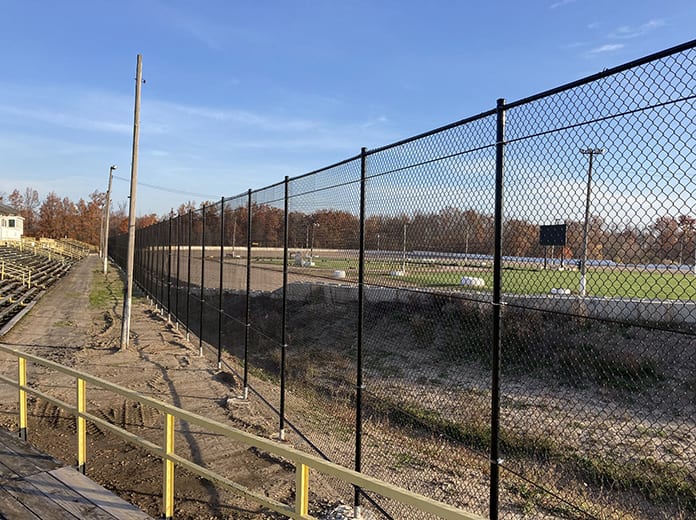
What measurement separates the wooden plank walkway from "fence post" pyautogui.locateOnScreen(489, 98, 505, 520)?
2696 millimetres

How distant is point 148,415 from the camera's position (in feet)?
24.5

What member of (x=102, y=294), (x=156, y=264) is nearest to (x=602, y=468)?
(x=156, y=264)

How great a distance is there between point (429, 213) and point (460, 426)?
6488 millimetres

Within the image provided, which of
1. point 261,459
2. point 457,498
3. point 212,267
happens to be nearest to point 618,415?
point 457,498

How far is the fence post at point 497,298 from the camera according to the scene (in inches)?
121

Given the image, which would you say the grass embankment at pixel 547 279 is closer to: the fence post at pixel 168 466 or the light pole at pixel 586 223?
the light pole at pixel 586 223

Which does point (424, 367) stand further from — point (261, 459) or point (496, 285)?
point (496, 285)

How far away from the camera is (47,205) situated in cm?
10862

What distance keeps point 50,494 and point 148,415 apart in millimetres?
3107

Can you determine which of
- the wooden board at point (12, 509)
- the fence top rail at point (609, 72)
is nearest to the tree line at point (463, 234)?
the fence top rail at point (609, 72)

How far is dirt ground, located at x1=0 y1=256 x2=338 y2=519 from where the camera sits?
5156mm

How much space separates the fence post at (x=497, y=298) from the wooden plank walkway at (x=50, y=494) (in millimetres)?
2696

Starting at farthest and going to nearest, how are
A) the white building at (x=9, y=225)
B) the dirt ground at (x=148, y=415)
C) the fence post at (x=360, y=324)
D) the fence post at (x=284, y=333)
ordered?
the white building at (x=9, y=225)
the fence post at (x=284, y=333)
the dirt ground at (x=148, y=415)
the fence post at (x=360, y=324)

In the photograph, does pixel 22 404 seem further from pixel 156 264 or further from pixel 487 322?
pixel 156 264
